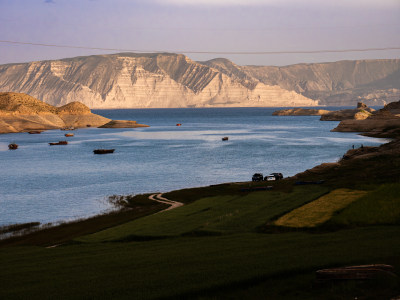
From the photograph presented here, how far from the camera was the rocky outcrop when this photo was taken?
523ft

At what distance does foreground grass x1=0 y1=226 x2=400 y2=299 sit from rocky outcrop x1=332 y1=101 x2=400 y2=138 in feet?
438

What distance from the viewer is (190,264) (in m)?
21.6

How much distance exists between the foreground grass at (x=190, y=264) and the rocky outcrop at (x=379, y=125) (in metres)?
134

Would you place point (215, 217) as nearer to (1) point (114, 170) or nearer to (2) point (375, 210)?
(2) point (375, 210)

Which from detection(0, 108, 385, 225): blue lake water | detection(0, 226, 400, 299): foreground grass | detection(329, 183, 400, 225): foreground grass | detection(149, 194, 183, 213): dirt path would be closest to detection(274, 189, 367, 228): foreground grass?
detection(329, 183, 400, 225): foreground grass

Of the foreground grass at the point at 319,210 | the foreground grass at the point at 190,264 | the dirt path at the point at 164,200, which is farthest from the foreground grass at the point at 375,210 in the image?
the dirt path at the point at 164,200

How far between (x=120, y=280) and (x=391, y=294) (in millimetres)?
9867

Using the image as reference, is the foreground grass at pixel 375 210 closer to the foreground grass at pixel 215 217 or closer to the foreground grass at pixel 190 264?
the foreground grass at pixel 190 264

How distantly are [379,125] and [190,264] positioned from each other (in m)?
166

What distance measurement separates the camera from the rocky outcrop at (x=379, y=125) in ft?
523

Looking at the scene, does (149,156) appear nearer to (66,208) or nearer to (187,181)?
(187,181)

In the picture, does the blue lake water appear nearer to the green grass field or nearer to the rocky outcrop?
the green grass field

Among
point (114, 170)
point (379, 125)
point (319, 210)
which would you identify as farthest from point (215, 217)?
point (379, 125)

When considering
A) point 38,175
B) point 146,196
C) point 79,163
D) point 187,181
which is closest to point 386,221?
point 146,196
